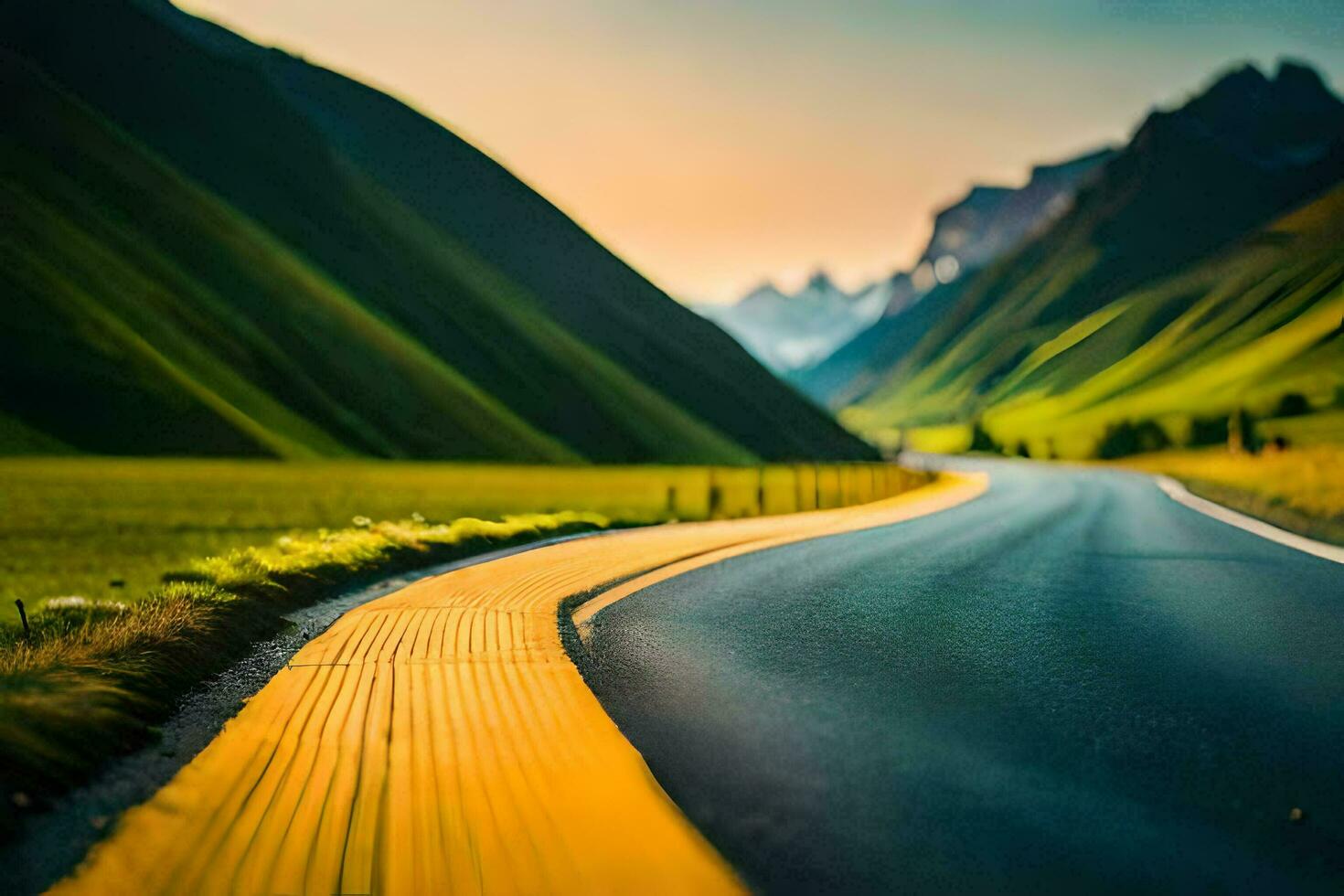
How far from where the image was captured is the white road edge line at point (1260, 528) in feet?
46.0

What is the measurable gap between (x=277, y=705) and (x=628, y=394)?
377 feet

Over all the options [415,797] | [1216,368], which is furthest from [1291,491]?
[1216,368]

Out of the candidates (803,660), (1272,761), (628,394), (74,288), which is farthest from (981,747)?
(628,394)

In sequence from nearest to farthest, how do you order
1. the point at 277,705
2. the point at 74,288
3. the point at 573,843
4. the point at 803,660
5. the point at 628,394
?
the point at 573,843 < the point at 277,705 < the point at 803,660 < the point at 74,288 < the point at 628,394

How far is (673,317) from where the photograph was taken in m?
158

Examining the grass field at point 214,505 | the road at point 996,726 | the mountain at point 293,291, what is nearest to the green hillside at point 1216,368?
the mountain at point 293,291

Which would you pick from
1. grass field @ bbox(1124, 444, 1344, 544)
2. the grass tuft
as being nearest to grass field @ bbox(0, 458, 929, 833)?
the grass tuft

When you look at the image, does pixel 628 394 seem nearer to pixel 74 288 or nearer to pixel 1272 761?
pixel 74 288

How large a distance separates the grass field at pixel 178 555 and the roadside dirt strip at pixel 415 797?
0.67 m

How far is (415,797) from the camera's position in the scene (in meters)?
4.11

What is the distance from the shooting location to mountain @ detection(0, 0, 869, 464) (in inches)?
3009

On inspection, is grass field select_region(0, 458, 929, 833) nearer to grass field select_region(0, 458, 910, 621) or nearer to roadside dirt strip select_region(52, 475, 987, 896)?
grass field select_region(0, 458, 910, 621)

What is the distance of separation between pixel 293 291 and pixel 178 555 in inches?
3444

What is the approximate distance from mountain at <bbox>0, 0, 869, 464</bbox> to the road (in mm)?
68574
